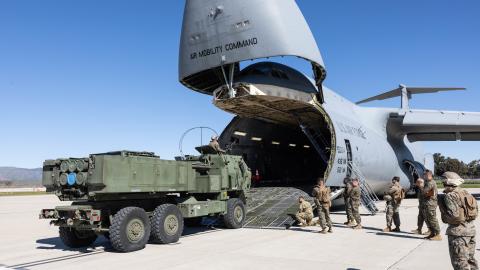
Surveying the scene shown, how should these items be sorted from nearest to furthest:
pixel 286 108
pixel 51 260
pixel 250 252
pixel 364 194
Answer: pixel 51 260
pixel 250 252
pixel 364 194
pixel 286 108

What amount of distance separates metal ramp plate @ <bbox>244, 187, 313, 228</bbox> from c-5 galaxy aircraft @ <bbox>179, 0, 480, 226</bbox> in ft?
1.61

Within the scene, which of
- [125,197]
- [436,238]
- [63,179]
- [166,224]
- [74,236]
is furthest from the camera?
[436,238]

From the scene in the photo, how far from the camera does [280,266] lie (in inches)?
309

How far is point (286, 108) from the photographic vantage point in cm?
1769

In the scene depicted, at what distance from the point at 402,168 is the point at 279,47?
13656mm

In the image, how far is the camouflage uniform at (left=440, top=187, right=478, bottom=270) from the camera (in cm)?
559

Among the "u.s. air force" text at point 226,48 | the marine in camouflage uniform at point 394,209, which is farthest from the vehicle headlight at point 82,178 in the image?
the marine in camouflage uniform at point 394,209

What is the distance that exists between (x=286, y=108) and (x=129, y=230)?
9770 mm

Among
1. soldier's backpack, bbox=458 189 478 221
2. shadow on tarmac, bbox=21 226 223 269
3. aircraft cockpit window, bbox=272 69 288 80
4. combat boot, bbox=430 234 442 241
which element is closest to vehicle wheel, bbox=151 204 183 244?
shadow on tarmac, bbox=21 226 223 269

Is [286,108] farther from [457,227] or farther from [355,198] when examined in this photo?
[457,227]

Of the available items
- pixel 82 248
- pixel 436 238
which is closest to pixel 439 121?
pixel 436 238

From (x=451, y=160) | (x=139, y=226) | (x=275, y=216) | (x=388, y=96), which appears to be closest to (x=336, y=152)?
(x=275, y=216)

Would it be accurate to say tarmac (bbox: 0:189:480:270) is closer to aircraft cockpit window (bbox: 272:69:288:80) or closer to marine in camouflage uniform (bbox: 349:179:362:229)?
marine in camouflage uniform (bbox: 349:179:362:229)

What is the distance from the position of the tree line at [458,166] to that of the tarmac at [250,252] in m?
110
